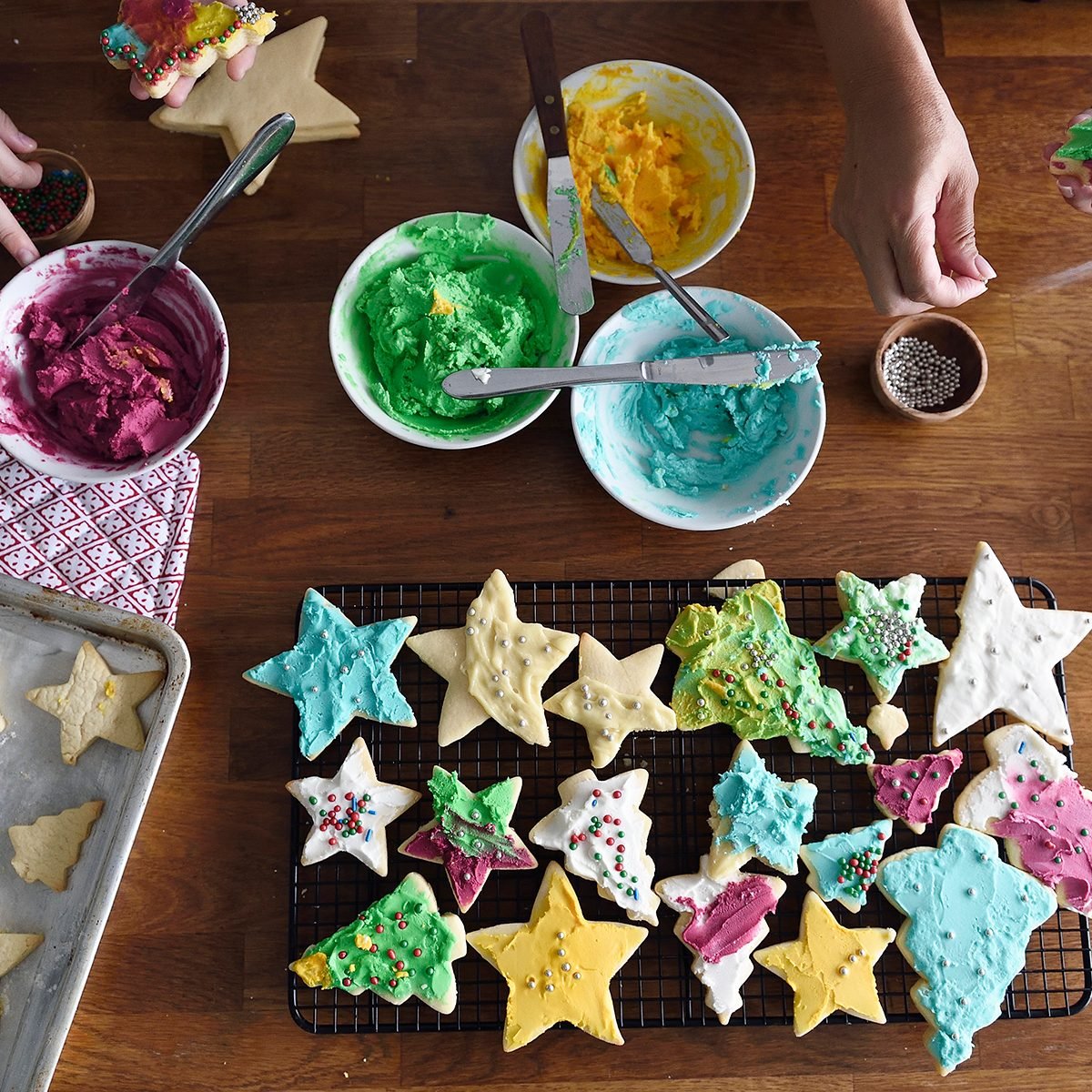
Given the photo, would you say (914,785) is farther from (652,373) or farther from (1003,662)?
(652,373)

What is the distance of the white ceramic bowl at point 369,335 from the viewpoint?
1.50m

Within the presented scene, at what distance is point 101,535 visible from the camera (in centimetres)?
157

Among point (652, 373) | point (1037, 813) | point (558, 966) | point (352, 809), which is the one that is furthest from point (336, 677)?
point (1037, 813)

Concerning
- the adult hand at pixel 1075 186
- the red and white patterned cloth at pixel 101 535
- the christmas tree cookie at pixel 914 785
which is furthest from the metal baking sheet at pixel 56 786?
the adult hand at pixel 1075 186

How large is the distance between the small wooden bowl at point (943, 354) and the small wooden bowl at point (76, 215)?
4.14 feet

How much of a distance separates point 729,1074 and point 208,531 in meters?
1.14

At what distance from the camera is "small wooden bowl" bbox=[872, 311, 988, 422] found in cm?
158

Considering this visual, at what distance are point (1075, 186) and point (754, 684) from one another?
36.2 inches

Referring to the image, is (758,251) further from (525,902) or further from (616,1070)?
(616,1070)

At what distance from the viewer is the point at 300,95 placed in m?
1.62

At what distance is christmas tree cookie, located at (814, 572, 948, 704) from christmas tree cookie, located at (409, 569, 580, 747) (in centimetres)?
40

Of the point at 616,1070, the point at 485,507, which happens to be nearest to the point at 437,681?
the point at 485,507

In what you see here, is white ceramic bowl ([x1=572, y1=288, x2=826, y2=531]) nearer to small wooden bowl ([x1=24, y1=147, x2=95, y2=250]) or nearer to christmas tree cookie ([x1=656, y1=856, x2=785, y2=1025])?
christmas tree cookie ([x1=656, y1=856, x2=785, y2=1025])

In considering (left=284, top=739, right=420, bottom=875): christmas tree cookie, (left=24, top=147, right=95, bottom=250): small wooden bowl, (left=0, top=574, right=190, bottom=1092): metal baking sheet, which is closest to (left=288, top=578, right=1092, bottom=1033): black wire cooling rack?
(left=284, top=739, right=420, bottom=875): christmas tree cookie
